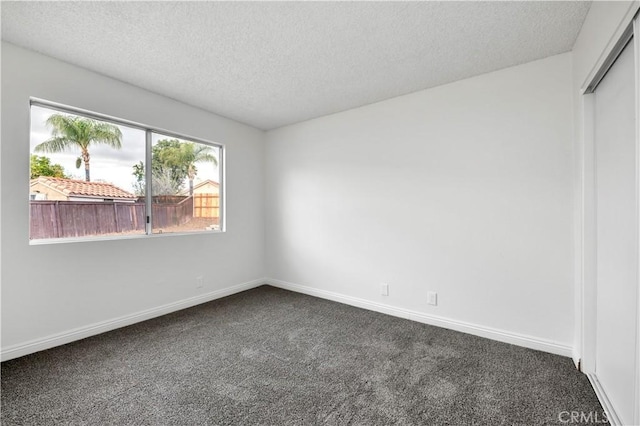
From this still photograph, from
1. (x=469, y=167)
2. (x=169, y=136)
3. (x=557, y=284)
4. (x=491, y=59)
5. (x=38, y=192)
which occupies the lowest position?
(x=557, y=284)

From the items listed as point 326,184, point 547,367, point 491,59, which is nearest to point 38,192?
point 326,184

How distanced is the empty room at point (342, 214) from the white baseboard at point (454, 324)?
0.08ft

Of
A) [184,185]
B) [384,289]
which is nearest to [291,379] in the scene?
[384,289]

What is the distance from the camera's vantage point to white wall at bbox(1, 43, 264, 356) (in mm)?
2197

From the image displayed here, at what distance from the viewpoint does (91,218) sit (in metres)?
2.71

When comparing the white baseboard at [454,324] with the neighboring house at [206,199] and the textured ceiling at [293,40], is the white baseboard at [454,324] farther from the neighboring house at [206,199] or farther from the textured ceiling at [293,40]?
the textured ceiling at [293,40]

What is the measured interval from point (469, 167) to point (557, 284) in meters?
1.23

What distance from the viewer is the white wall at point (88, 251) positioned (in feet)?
7.21

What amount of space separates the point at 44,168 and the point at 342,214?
3.00 metres

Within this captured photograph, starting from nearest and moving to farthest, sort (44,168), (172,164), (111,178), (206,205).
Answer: (44,168)
(111,178)
(172,164)
(206,205)

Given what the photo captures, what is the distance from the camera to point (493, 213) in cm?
258

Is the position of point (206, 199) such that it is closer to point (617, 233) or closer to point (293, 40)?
point (293, 40)

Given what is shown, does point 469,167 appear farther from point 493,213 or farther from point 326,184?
point 326,184

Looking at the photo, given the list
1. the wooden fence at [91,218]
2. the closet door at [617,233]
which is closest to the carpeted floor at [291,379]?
the closet door at [617,233]
